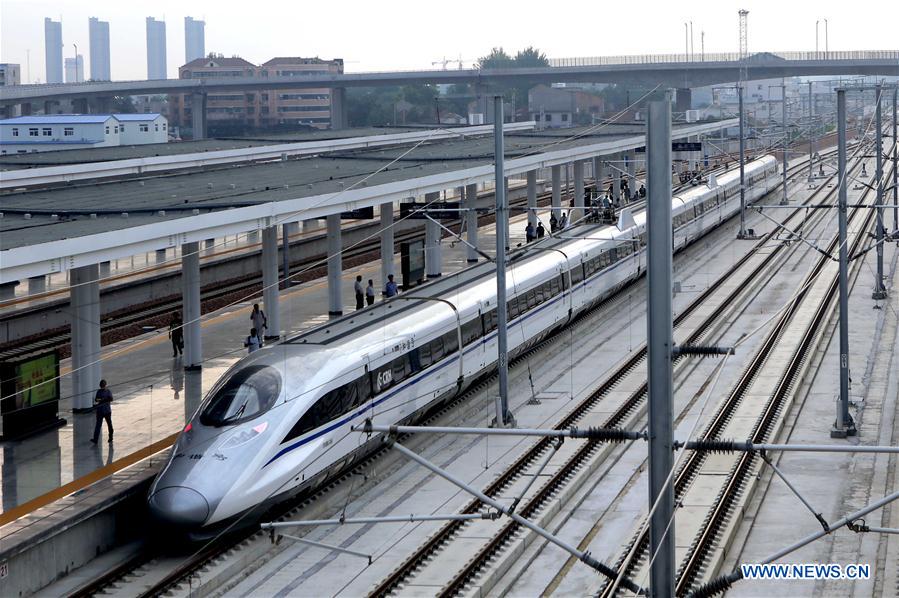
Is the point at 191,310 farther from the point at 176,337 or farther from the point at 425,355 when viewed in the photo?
the point at 425,355

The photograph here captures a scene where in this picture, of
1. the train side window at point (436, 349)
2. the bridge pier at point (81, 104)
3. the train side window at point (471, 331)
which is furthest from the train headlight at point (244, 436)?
the bridge pier at point (81, 104)

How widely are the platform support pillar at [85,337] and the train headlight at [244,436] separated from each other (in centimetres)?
760

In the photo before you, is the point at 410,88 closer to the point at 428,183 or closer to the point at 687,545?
the point at 428,183

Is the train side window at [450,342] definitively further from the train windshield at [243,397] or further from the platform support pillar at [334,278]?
the platform support pillar at [334,278]

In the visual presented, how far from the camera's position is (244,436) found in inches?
728

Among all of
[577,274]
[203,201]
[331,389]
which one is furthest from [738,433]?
[203,201]

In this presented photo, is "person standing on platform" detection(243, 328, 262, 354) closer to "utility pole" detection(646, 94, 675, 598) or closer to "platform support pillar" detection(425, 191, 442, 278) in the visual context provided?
"platform support pillar" detection(425, 191, 442, 278)

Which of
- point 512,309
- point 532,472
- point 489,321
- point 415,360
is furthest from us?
point 512,309

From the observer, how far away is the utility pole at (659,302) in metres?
9.81

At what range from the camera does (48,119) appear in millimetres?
87500

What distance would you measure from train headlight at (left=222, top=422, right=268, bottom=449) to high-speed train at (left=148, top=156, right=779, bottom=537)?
0.01 m

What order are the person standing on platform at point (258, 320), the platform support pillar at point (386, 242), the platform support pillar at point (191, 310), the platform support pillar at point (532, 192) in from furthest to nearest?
the platform support pillar at point (532, 192), the platform support pillar at point (386, 242), the person standing on platform at point (258, 320), the platform support pillar at point (191, 310)

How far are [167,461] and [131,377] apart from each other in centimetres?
994

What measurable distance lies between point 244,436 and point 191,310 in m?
11.3
